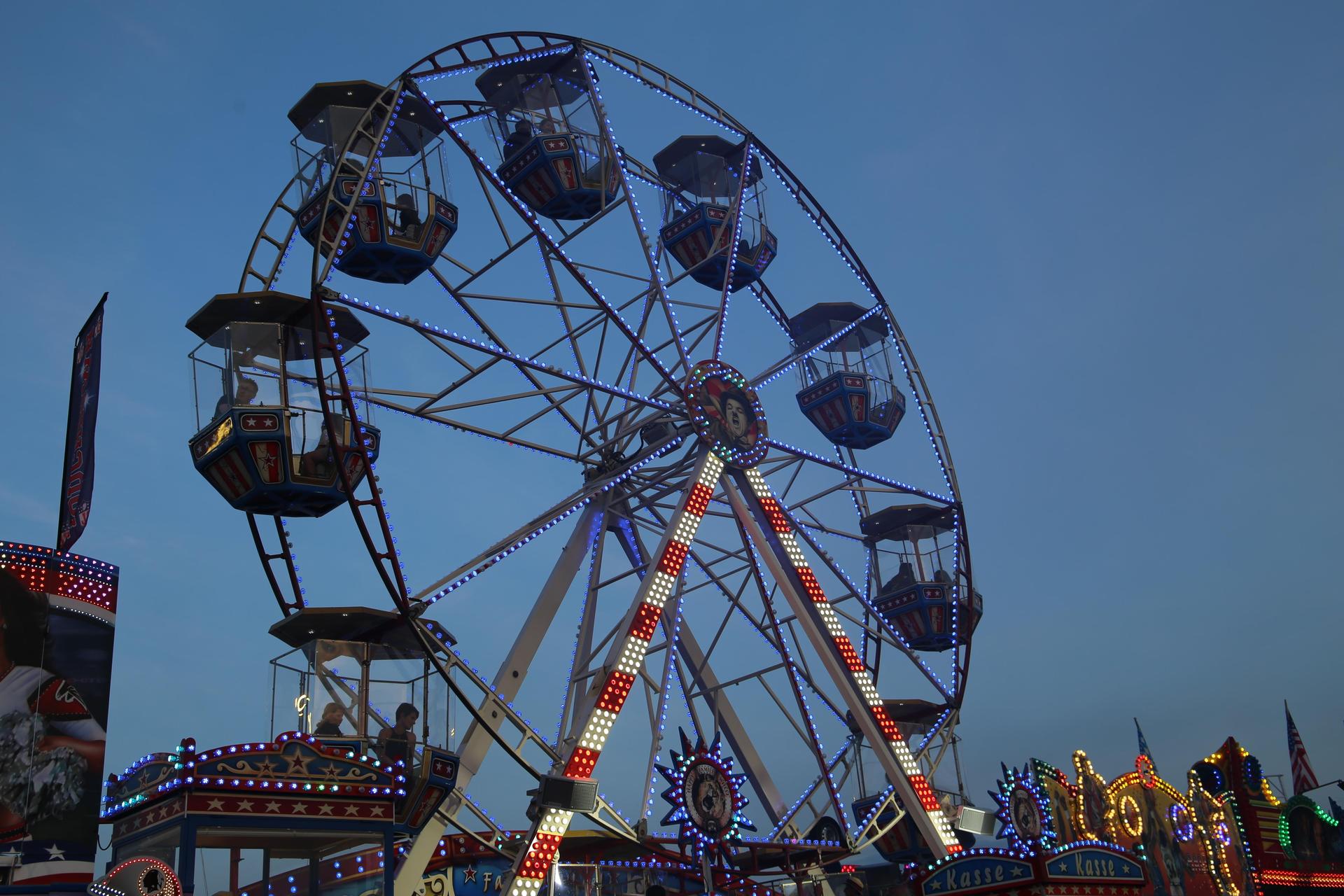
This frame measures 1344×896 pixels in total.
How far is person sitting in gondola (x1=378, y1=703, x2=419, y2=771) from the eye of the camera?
42.2ft

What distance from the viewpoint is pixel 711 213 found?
19.6 metres

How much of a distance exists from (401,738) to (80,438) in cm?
400

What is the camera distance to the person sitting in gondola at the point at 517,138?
1762cm

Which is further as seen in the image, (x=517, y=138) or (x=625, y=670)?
(x=517, y=138)

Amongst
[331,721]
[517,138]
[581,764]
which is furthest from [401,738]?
[517,138]

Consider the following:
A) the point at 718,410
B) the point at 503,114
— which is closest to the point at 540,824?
the point at 718,410

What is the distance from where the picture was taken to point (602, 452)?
17.5m

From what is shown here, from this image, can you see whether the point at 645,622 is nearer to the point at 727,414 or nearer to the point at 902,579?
the point at 727,414

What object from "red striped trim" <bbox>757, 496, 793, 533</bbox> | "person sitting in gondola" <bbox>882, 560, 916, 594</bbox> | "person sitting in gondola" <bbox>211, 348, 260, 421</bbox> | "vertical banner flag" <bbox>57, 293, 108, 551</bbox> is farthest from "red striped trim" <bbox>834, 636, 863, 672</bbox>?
"vertical banner flag" <bbox>57, 293, 108, 551</bbox>

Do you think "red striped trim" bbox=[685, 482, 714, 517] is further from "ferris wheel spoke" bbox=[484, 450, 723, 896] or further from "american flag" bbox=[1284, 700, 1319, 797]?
"american flag" bbox=[1284, 700, 1319, 797]

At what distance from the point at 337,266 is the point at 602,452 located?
4133 mm

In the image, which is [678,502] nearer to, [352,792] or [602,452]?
[602,452]

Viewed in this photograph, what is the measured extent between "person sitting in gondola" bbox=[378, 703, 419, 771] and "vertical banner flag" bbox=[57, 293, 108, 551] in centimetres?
335

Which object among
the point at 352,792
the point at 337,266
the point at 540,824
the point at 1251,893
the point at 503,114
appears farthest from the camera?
the point at 1251,893
